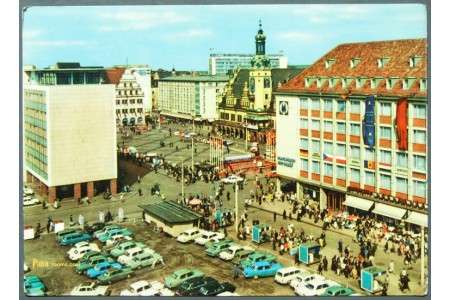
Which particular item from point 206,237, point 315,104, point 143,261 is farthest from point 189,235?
point 315,104

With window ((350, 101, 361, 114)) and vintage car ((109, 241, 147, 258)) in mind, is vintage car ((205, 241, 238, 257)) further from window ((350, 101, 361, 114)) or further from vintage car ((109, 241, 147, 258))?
window ((350, 101, 361, 114))

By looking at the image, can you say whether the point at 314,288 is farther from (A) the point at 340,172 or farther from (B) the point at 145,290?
(A) the point at 340,172

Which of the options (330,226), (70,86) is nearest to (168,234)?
(330,226)

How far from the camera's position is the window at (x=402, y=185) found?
145ft

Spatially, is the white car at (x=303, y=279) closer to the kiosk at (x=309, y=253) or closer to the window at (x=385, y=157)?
the kiosk at (x=309, y=253)

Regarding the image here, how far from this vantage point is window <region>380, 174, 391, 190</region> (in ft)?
150

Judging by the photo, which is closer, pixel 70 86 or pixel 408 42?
pixel 408 42

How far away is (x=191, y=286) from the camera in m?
34.5

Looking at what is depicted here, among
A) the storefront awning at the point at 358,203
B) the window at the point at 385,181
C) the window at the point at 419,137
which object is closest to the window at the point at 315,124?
the storefront awning at the point at 358,203

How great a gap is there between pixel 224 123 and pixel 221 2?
6621 centimetres

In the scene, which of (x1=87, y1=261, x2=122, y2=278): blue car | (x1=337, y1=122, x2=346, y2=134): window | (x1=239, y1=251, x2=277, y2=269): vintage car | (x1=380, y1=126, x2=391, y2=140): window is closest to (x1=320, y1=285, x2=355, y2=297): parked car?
(x1=239, y1=251, x2=277, y2=269): vintage car

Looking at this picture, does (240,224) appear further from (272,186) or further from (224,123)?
(224,123)

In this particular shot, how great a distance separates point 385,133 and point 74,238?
25446 mm

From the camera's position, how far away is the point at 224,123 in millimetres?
99375
